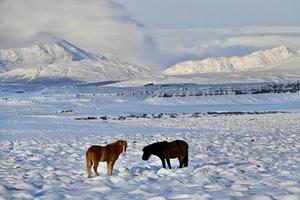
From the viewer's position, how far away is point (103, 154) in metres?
13.4

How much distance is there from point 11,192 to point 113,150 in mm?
3652

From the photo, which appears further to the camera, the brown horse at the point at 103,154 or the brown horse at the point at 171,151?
the brown horse at the point at 171,151

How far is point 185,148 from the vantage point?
48.3 feet

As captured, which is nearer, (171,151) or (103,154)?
(103,154)

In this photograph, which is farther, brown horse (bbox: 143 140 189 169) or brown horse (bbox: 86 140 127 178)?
Result: brown horse (bbox: 143 140 189 169)

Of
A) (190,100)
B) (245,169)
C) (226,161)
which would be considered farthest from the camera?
(190,100)

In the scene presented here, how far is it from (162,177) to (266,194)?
10.3ft

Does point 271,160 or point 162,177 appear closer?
point 162,177

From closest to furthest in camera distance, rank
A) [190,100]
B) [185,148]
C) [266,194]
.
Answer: [266,194], [185,148], [190,100]

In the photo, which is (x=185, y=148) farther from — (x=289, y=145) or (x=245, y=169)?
(x=289, y=145)

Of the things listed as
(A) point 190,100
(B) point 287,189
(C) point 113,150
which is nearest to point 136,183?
(C) point 113,150

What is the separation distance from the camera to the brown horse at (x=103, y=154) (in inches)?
518

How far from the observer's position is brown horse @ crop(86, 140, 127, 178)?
13148mm

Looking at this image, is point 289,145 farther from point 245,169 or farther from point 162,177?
point 162,177
